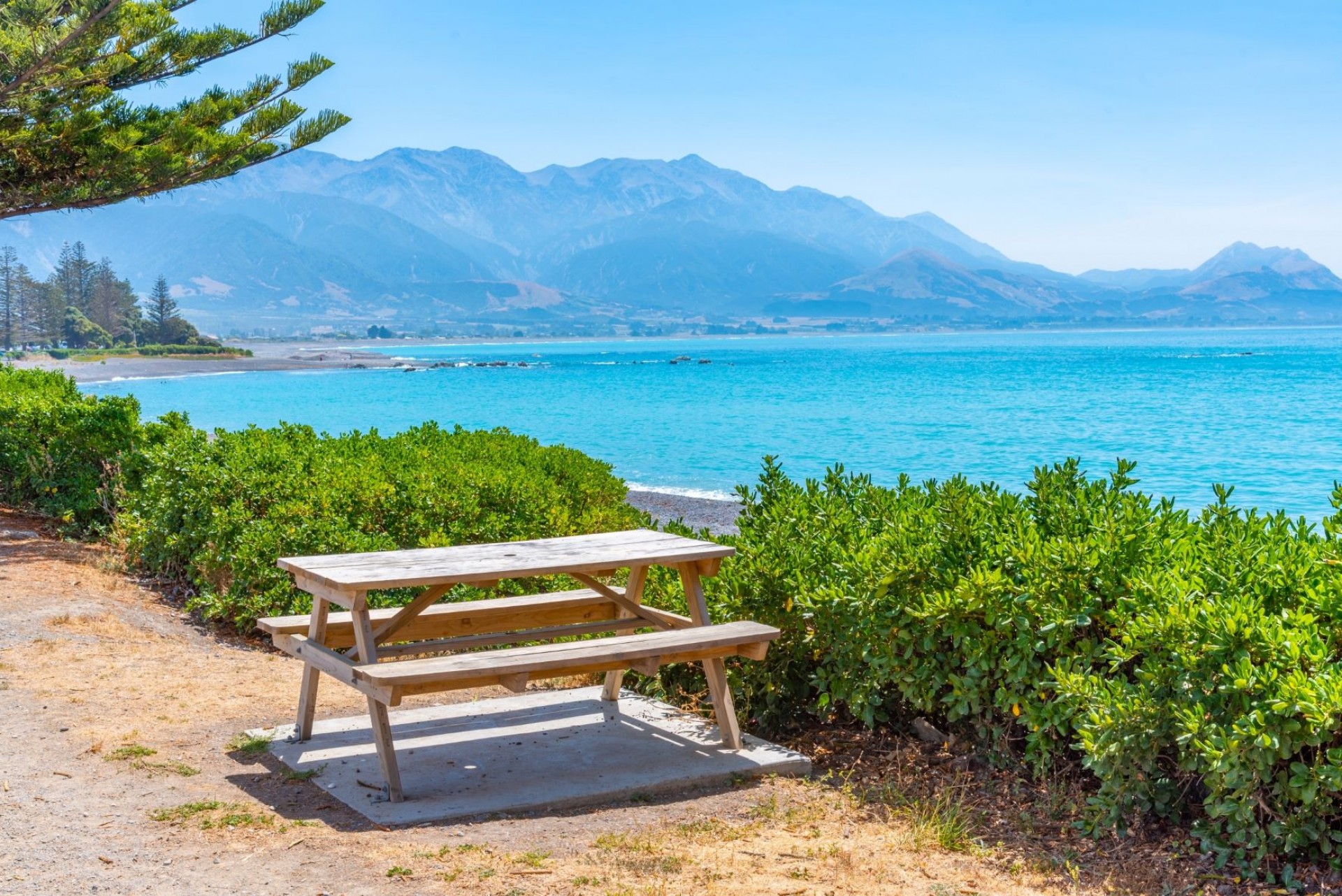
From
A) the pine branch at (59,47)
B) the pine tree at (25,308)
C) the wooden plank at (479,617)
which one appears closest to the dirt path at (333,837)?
the wooden plank at (479,617)

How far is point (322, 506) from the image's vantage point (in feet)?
23.8

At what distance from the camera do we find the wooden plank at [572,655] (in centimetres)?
405

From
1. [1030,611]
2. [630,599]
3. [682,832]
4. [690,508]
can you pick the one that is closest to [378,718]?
[682,832]

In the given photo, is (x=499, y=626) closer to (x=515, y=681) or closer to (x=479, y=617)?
(x=479, y=617)

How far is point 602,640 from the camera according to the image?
15.1 feet

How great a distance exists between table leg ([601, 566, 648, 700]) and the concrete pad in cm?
6

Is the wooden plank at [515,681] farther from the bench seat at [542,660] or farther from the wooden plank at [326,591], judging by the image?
the wooden plank at [326,591]

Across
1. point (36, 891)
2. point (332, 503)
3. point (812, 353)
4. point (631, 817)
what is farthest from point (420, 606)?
point (812, 353)

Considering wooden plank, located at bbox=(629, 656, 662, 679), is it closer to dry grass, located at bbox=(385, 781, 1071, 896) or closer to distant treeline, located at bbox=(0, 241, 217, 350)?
dry grass, located at bbox=(385, 781, 1071, 896)

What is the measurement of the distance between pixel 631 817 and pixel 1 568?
21.0 ft

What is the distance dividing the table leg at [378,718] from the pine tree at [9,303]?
12708 cm

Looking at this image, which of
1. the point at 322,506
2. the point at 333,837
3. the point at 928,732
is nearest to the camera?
the point at 333,837

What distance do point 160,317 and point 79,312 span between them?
27.7 ft

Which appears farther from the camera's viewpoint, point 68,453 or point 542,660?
point 68,453
